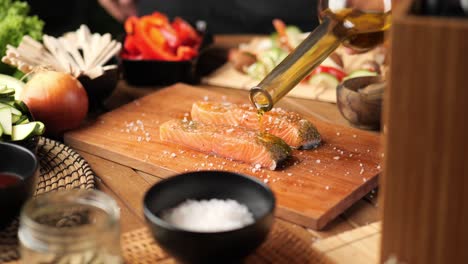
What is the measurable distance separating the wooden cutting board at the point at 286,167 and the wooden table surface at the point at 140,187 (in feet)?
0.06

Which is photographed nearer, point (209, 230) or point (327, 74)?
point (209, 230)

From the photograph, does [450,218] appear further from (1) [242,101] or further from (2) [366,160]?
(1) [242,101]

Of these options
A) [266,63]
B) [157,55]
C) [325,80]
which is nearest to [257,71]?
[266,63]

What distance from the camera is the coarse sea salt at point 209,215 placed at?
1.24 m

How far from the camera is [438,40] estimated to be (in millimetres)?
1006

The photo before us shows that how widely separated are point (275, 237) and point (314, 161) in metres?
0.42

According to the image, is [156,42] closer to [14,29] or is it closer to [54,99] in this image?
[14,29]

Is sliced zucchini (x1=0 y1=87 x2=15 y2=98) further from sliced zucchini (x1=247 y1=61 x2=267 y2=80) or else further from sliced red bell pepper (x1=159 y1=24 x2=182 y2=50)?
sliced zucchini (x1=247 y1=61 x2=267 y2=80)

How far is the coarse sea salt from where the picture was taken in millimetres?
1239

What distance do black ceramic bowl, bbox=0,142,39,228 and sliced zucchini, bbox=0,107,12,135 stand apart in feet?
0.70

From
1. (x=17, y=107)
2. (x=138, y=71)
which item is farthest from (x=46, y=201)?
(x=138, y=71)

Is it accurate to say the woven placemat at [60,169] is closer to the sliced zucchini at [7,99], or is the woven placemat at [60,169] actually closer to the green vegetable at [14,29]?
the sliced zucchini at [7,99]

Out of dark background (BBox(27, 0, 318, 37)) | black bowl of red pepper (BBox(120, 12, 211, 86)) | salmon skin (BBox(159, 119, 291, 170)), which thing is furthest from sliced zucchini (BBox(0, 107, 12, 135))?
dark background (BBox(27, 0, 318, 37))

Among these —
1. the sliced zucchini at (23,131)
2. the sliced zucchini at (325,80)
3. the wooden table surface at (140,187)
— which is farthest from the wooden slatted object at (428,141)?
the sliced zucchini at (325,80)
